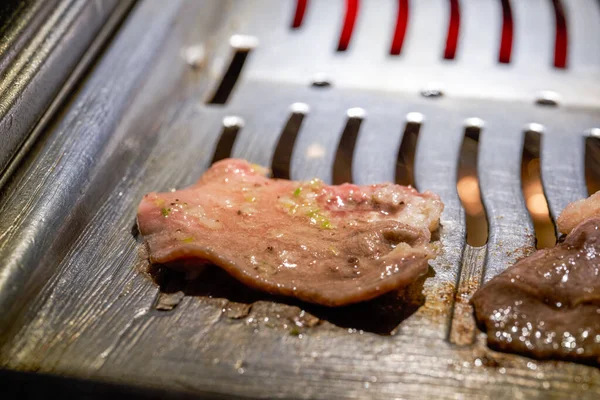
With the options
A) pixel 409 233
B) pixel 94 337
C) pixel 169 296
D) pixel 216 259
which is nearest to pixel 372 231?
pixel 409 233

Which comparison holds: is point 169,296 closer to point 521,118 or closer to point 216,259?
point 216,259

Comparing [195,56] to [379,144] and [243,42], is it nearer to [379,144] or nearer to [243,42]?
[243,42]

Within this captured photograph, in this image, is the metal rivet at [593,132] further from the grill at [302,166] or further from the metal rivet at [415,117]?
the metal rivet at [415,117]

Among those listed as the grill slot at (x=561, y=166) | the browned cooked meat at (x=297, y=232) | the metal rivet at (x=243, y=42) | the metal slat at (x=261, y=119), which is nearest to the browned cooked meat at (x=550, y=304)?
the browned cooked meat at (x=297, y=232)

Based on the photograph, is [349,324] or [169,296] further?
[169,296]

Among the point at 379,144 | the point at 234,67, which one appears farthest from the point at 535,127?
the point at 234,67

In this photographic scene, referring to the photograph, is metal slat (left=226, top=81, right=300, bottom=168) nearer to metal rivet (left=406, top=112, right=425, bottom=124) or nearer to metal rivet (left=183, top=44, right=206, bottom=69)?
metal rivet (left=183, top=44, right=206, bottom=69)

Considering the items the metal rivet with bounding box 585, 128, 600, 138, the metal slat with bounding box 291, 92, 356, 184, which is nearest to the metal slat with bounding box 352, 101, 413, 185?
the metal slat with bounding box 291, 92, 356, 184
